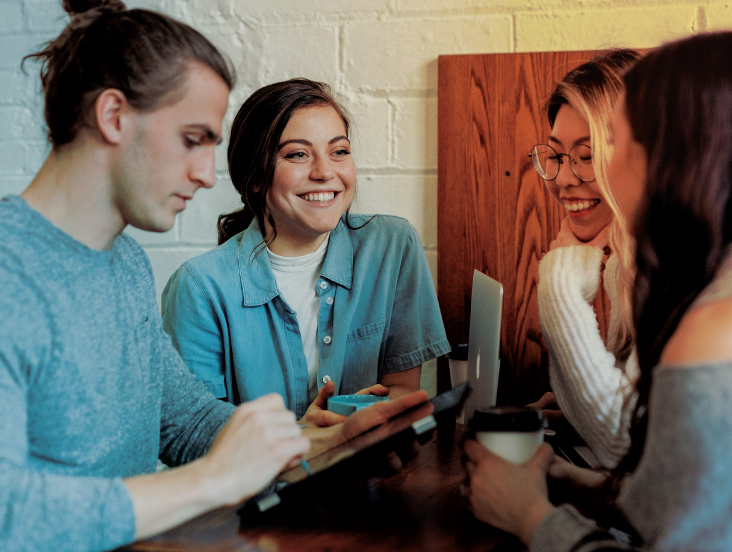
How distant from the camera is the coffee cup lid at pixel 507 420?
31.0 inches

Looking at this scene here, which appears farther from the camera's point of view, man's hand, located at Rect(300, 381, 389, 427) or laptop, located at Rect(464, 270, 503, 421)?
man's hand, located at Rect(300, 381, 389, 427)

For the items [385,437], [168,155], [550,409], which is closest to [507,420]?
[385,437]

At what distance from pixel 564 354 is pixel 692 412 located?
0.61 metres

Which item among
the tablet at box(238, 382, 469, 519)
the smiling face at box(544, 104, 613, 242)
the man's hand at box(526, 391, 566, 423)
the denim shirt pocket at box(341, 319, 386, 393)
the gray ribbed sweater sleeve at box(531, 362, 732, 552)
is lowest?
the man's hand at box(526, 391, 566, 423)

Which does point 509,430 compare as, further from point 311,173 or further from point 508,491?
point 311,173

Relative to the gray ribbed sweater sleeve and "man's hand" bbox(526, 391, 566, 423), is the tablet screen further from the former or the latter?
"man's hand" bbox(526, 391, 566, 423)

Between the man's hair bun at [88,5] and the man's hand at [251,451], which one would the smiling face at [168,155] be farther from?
the man's hand at [251,451]

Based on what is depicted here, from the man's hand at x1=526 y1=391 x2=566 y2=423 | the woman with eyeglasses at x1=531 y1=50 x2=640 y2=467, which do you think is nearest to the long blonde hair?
the woman with eyeglasses at x1=531 y1=50 x2=640 y2=467

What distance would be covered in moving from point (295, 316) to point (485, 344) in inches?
23.0

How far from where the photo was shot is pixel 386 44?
174 centimetres

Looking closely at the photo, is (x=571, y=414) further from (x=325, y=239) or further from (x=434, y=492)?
(x=325, y=239)

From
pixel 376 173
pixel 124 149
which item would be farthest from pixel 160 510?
pixel 376 173

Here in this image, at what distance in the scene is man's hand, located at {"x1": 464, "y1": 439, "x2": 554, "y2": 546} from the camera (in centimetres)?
74

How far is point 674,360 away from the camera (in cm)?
57
